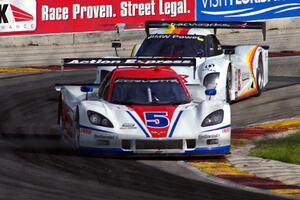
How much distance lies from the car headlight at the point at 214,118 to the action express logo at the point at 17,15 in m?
15.1

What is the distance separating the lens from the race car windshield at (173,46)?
65.1ft

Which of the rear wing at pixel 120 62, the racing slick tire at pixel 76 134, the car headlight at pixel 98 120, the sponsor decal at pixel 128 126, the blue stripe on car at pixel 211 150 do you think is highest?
A: the rear wing at pixel 120 62

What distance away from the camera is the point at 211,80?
1866 centimetres

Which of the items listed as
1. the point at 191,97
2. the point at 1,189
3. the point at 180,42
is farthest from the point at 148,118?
the point at 180,42

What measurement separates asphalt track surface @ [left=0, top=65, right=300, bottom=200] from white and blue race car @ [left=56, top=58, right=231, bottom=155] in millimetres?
215

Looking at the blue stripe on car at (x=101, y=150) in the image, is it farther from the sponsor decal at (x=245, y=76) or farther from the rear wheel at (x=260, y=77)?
the rear wheel at (x=260, y=77)

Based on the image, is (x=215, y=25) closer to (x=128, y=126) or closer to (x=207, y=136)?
(x=207, y=136)

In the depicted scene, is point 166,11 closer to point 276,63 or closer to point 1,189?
point 276,63

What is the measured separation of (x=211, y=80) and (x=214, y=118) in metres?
4.45

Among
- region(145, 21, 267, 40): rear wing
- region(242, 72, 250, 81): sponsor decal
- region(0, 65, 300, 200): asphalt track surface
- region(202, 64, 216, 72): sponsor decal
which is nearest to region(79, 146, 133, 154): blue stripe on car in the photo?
region(0, 65, 300, 200): asphalt track surface

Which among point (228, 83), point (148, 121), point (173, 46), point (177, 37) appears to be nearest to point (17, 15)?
point (177, 37)

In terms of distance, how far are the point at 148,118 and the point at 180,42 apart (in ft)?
20.0

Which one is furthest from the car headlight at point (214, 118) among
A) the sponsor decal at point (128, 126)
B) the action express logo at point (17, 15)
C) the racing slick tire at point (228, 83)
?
the action express logo at point (17, 15)

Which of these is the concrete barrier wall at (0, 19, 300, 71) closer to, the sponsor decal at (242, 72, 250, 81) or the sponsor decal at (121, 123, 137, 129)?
the sponsor decal at (242, 72, 250, 81)
